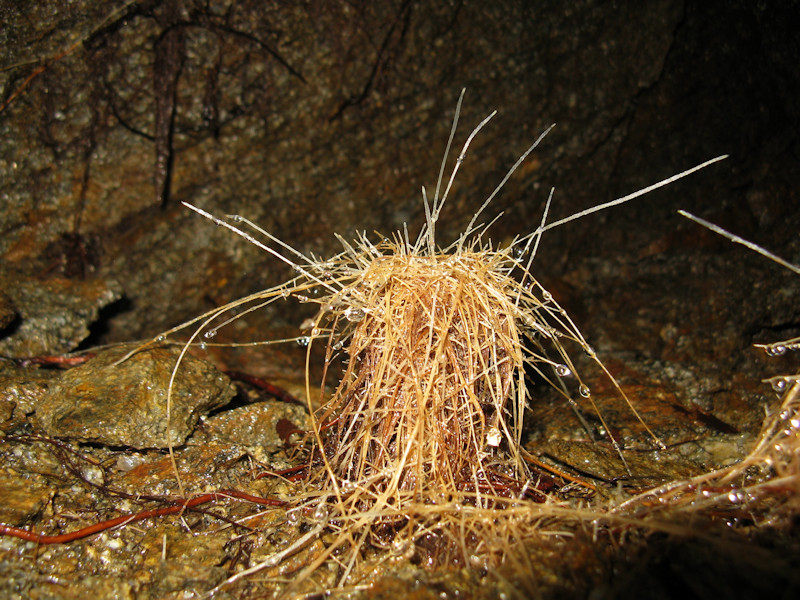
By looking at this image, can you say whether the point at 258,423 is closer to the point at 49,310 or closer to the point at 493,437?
the point at 493,437

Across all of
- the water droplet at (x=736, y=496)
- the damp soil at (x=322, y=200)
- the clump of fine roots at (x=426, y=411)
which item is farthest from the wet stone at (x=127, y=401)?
the water droplet at (x=736, y=496)

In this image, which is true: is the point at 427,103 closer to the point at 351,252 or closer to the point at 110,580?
the point at 351,252

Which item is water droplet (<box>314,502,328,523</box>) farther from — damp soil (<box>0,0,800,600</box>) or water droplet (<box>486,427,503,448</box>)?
water droplet (<box>486,427,503,448</box>)

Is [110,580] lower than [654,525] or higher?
lower

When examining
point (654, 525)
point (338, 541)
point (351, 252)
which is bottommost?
point (338, 541)

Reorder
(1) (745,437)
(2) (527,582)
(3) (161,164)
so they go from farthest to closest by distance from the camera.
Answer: (3) (161,164) < (1) (745,437) < (2) (527,582)

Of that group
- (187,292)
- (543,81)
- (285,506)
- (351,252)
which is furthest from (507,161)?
(285,506)

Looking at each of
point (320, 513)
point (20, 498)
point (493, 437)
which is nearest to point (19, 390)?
point (20, 498)
